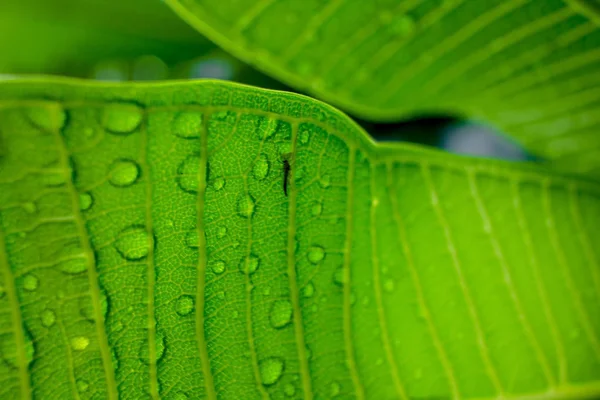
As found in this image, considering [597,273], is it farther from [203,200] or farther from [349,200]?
[203,200]

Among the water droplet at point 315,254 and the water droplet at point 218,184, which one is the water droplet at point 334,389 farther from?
A: the water droplet at point 218,184

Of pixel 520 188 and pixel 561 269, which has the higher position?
pixel 520 188

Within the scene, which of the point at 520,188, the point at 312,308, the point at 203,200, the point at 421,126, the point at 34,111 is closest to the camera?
the point at 34,111

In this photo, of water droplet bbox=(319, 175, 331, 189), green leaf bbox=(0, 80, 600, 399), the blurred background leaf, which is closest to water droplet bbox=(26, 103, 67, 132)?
green leaf bbox=(0, 80, 600, 399)

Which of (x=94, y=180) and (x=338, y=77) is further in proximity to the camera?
(x=338, y=77)

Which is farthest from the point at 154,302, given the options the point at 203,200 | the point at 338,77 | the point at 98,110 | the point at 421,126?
the point at 421,126

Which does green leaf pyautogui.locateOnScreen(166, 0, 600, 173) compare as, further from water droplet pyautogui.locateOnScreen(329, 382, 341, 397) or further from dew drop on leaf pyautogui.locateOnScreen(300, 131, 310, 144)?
water droplet pyautogui.locateOnScreen(329, 382, 341, 397)

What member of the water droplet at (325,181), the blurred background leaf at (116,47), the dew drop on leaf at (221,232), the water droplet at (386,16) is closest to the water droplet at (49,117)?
the dew drop on leaf at (221,232)

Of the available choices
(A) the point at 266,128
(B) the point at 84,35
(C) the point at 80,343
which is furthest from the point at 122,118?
(B) the point at 84,35
